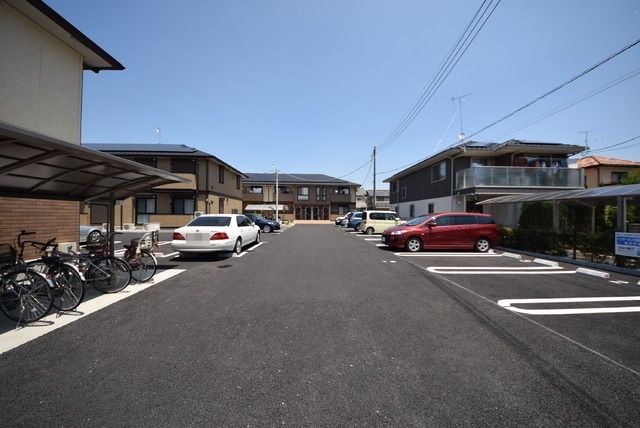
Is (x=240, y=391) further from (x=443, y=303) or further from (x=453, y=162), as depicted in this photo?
(x=453, y=162)

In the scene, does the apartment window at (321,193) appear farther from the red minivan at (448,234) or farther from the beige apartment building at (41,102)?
the beige apartment building at (41,102)

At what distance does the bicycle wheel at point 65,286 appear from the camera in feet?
15.0

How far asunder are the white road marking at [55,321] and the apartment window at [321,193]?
4367 centimetres

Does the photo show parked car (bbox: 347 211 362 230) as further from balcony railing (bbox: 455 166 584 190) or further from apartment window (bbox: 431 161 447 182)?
balcony railing (bbox: 455 166 584 190)

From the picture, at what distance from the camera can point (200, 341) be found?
366 cm

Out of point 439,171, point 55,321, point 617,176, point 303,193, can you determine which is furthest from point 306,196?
point 55,321

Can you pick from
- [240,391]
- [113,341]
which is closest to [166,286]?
[113,341]

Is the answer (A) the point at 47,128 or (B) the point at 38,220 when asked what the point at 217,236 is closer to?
(B) the point at 38,220

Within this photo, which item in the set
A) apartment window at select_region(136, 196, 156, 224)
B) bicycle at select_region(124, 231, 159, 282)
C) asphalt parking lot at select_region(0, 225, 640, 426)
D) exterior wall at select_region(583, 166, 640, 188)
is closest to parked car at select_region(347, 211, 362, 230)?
apartment window at select_region(136, 196, 156, 224)

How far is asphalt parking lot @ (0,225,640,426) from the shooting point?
93.7 inches

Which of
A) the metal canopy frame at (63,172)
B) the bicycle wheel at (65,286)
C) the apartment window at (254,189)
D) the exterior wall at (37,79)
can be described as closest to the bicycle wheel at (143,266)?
the metal canopy frame at (63,172)

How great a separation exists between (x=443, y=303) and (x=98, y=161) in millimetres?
6921

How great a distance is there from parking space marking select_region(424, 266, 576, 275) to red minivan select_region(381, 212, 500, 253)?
130 inches

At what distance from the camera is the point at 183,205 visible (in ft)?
83.4
